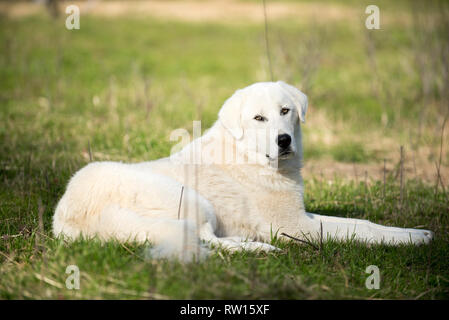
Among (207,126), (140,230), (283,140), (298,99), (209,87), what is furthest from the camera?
(209,87)


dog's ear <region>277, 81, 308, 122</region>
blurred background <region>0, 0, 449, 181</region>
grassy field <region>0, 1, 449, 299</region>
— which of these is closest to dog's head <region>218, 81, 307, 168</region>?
dog's ear <region>277, 81, 308, 122</region>

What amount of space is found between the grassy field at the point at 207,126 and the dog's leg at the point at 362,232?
11 cm

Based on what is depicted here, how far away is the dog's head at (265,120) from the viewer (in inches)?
152

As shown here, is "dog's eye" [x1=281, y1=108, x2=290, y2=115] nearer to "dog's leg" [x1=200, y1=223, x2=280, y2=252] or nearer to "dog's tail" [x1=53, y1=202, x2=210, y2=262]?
"dog's leg" [x1=200, y1=223, x2=280, y2=252]

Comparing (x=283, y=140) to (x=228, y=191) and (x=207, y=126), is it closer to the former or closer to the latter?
(x=228, y=191)

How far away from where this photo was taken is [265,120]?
3.92 metres

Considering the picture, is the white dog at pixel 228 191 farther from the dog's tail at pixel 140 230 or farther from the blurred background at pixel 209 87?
the blurred background at pixel 209 87

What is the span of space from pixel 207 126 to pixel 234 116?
15.2 ft

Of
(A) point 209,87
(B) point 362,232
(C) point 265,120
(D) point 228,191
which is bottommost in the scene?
(B) point 362,232

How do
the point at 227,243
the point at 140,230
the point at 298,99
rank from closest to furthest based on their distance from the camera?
the point at 140,230 < the point at 227,243 < the point at 298,99

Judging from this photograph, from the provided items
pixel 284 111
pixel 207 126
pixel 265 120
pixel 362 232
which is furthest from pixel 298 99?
pixel 207 126

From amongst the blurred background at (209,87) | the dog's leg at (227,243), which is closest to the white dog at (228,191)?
the dog's leg at (227,243)

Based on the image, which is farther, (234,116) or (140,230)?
(234,116)

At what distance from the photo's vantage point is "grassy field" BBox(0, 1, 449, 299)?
2955mm
